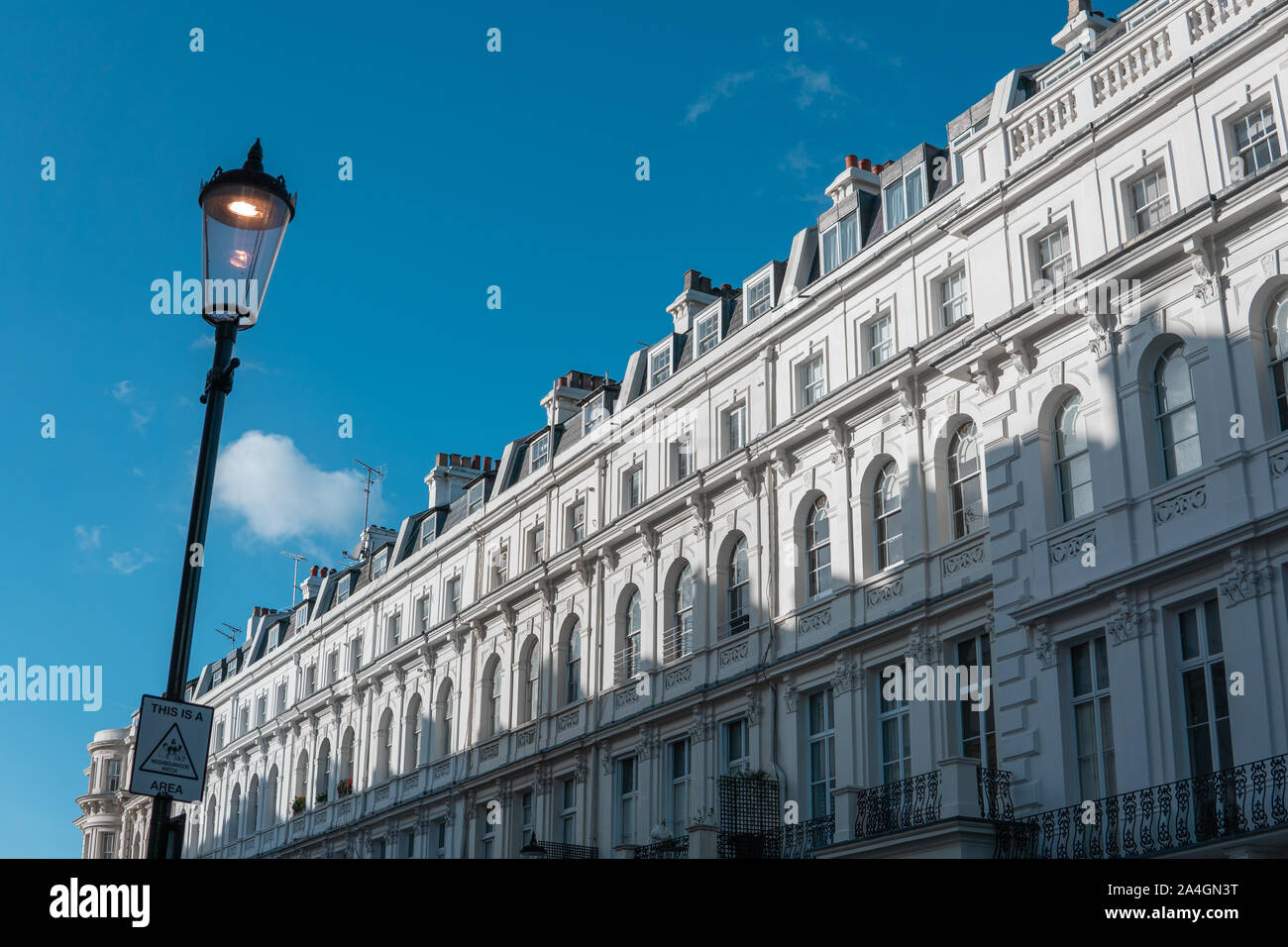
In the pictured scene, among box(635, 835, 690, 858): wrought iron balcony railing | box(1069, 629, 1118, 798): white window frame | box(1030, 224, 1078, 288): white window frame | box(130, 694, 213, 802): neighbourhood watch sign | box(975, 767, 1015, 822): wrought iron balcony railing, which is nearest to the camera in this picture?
box(130, 694, 213, 802): neighbourhood watch sign

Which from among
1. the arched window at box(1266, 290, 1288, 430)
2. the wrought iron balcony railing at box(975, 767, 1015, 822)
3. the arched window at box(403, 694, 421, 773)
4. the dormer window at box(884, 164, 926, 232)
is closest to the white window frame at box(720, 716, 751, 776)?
the wrought iron balcony railing at box(975, 767, 1015, 822)

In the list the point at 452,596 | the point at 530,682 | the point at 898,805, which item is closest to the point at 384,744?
the point at 452,596

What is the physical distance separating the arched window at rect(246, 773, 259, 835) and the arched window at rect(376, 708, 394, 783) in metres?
10.1

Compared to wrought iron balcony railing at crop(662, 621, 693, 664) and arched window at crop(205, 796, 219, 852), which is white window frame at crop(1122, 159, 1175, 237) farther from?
arched window at crop(205, 796, 219, 852)

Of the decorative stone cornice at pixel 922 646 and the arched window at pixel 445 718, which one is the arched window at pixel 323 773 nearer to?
the arched window at pixel 445 718

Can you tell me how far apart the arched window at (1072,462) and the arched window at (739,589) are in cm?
881

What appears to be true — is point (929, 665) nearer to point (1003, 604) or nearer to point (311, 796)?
point (1003, 604)

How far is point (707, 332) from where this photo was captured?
33.2 meters

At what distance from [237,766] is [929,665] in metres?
36.0

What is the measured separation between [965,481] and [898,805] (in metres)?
5.31

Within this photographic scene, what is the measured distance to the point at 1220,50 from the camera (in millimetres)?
20281

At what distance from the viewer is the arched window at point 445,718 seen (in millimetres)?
40000

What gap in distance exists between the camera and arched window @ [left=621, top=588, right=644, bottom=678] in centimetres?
3269
